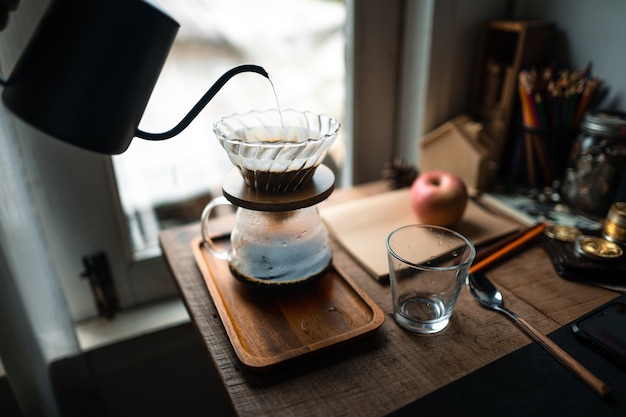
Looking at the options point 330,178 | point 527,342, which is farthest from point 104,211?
point 527,342

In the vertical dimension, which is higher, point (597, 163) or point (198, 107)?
point (198, 107)

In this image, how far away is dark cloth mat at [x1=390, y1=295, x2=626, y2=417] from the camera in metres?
0.49

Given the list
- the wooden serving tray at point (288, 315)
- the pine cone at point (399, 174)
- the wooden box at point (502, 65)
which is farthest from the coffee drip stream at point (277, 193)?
the wooden box at point (502, 65)

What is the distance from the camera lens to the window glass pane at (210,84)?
83 cm

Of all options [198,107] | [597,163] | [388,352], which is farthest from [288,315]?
[597,163]

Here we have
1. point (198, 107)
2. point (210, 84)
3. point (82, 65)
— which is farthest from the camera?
point (210, 84)

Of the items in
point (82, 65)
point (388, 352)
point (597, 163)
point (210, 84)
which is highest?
point (82, 65)

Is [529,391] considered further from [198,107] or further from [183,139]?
[183,139]

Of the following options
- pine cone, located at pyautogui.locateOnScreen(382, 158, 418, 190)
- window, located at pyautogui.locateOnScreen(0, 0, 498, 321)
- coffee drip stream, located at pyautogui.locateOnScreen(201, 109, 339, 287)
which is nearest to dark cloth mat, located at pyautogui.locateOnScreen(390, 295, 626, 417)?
coffee drip stream, located at pyautogui.locateOnScreen(201, 109, 339, 287)

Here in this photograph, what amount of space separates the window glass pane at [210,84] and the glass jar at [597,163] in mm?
472

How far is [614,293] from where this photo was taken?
0.65 meters

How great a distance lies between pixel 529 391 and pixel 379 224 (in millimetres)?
380

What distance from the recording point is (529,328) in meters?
0.58

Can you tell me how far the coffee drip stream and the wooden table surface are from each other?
0.08 m
